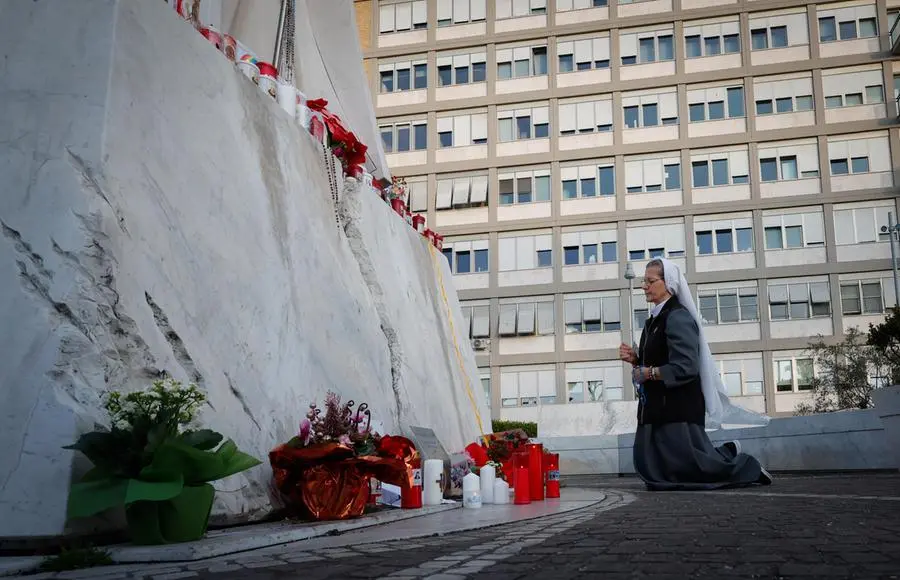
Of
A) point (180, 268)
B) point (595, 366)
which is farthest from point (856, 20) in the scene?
Answer: point (180, 268)

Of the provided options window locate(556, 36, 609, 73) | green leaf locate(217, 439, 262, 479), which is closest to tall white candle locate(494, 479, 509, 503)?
green leaf locate(217, 439, 262, 479)

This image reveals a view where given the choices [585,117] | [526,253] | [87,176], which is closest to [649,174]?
[585,117]

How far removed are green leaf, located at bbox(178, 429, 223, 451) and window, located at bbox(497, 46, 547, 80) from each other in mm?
39114

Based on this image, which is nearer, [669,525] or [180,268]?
[669,525]

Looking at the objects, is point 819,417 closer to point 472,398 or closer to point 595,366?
point 472,398

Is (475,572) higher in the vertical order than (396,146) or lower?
lower

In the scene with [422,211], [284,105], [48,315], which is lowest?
[48,315]

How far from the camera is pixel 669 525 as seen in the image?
4.45 meters

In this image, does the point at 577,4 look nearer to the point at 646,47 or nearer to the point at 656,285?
the point at 646,47

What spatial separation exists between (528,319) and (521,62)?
11.6 m

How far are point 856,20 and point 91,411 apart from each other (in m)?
40.9

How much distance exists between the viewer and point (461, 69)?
42.2 m

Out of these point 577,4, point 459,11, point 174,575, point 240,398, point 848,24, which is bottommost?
point 174,575

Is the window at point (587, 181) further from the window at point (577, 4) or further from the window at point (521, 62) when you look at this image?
the window at point (577, 4)
